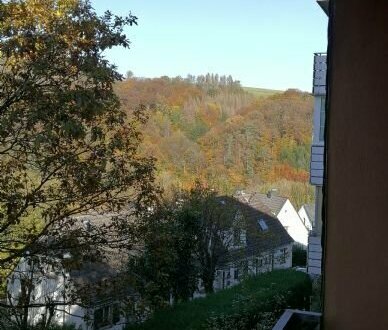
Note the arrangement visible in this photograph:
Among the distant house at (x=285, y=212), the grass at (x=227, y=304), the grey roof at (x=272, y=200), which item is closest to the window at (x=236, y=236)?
the grass at (x=227, y=304)

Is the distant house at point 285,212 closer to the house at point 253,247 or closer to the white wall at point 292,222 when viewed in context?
the white wall at point 292,222

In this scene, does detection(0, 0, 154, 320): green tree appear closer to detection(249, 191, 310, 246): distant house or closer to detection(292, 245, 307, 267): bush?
detection(249, 191, 310, 246): distant house

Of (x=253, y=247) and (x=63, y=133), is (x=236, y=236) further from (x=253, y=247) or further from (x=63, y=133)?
(x=63, y=133)

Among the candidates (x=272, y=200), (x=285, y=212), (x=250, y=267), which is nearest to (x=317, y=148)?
(x=250, y=267)

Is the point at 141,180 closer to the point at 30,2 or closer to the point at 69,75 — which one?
the point at 69,75

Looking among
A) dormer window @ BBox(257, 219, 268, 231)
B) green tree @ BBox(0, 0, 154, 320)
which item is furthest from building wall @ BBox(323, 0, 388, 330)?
dormer window @ BBox(257, 219, 268, 231)

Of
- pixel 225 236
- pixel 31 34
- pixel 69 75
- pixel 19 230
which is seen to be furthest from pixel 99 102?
pixel 225 236

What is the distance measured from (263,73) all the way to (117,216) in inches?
400

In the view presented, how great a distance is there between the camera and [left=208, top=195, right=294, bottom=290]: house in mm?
14406

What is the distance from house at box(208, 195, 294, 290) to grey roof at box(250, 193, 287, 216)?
25 centimetres

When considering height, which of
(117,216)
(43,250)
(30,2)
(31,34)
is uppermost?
(30,2)

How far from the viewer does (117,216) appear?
495cm

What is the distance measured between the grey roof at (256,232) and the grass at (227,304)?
3.37m

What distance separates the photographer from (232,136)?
15430 millimetres
